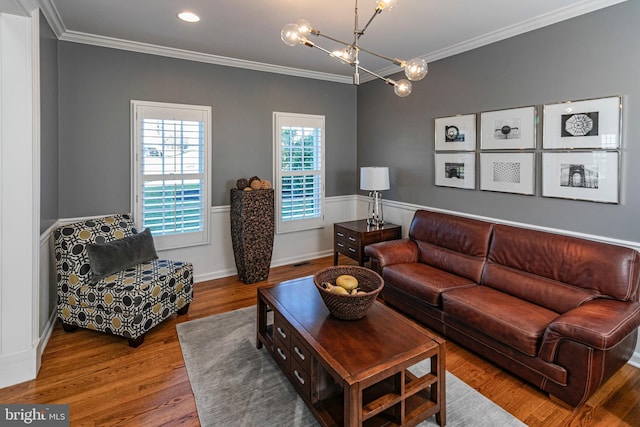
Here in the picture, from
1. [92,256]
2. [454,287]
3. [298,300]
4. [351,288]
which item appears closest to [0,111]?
[92,256]

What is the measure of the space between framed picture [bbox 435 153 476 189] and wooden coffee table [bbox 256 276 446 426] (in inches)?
80.3

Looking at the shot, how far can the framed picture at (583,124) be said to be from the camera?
8.50 ft

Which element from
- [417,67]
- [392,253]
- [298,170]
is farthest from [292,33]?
[298,170]

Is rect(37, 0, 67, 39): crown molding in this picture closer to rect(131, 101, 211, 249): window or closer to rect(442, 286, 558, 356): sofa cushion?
rect(131, 101, 211, 249): window

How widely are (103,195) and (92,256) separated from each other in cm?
101

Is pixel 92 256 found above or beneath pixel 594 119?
beneath

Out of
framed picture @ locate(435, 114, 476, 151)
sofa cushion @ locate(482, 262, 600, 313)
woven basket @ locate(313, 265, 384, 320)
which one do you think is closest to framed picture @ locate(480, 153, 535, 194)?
framed picture @ locate(435, 114, 476, 151)

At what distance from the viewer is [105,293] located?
2746 millimetres

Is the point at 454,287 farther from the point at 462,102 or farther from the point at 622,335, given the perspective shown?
the point at 462,102

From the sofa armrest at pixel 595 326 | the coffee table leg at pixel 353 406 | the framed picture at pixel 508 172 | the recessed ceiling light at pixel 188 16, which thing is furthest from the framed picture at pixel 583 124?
the recessed ceiling light at pixel 188 16

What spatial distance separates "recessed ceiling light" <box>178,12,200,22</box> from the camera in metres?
2.88

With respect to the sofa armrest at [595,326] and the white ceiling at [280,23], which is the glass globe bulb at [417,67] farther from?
the sofa armrest at [595,326]

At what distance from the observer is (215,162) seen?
4.18m

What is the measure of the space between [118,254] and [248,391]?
1677mm
